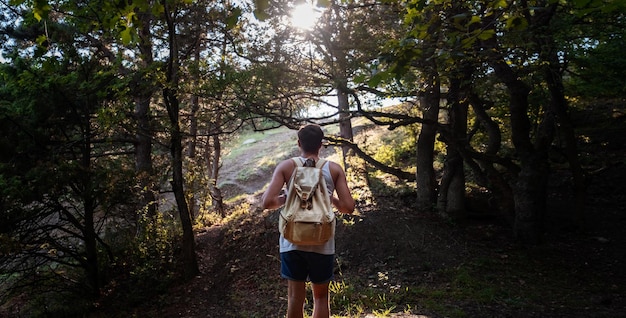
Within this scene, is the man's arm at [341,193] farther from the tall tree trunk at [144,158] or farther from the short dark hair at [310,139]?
the tall tree trunk at [144,158]

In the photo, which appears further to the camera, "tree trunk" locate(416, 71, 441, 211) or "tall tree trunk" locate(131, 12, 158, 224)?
"tree trunk" locate(416, 71, 441, 211)

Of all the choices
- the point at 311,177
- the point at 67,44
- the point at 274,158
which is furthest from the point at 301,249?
the point at 274,158

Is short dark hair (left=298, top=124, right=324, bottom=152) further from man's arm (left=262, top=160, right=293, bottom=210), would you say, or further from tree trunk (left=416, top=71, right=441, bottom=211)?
tree trunk (left=416, top=71, right=441, bottom=211)

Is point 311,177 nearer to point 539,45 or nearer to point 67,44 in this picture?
point 539,45

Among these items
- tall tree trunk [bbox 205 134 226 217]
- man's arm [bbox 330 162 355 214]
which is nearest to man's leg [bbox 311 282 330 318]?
man's arm [bbox 330 162 355 214]

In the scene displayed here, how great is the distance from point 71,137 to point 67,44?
1802 millimetres

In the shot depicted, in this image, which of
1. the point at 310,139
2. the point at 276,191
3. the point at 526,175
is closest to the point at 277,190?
the point at 276,191

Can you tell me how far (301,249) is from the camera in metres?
3.03

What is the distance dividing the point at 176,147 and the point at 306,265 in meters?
5.95

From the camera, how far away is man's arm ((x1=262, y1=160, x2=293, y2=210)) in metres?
3.07

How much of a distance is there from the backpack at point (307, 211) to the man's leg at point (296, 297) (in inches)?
15.9

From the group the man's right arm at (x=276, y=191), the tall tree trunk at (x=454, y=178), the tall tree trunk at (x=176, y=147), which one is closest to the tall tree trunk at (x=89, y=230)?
the tall tree trunk at (x=176, y=147)

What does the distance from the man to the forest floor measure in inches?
70.1

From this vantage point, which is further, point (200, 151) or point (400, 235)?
point (200, 151)
